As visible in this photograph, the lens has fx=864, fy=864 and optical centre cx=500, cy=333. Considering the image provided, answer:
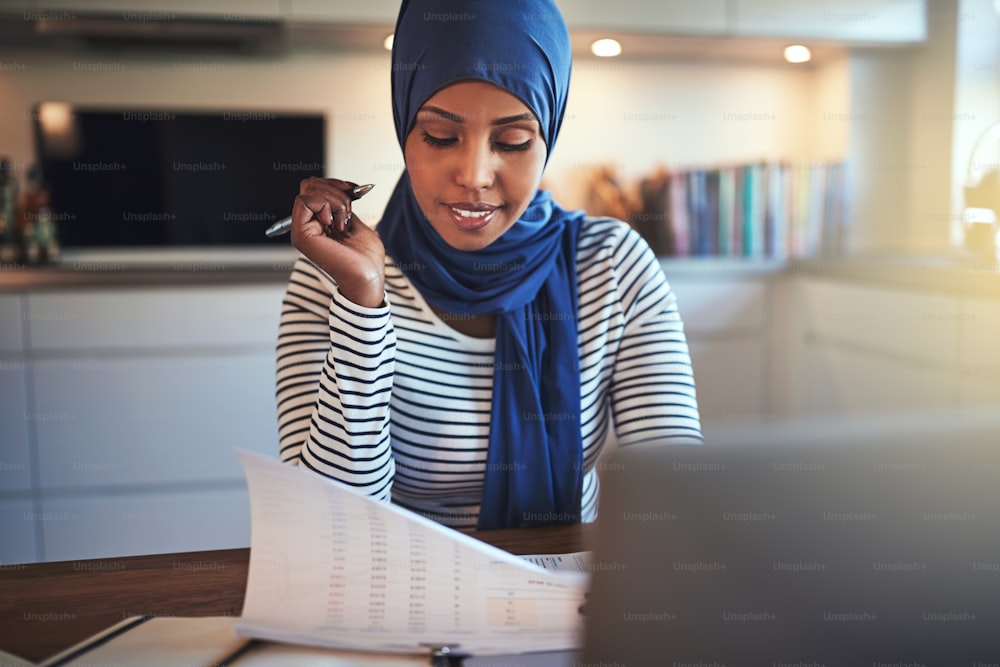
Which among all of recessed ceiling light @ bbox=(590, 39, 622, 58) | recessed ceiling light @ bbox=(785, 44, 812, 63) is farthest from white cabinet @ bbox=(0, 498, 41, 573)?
recessed ceiling light @ bbox=(785, 44, 812, 63)

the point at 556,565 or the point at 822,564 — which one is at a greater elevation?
the point at 822,564

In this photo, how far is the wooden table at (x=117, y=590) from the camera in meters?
0.66

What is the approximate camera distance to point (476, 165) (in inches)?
40.6

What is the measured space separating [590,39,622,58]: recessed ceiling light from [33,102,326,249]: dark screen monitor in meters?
0.97

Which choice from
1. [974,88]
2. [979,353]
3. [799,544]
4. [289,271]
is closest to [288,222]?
[799,544]

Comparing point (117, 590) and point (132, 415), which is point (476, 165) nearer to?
point (117, 590)

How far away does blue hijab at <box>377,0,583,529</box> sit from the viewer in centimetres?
105

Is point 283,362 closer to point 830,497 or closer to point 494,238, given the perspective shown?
point 494,238

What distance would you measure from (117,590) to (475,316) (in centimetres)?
60

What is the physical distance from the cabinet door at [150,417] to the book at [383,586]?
1.89m

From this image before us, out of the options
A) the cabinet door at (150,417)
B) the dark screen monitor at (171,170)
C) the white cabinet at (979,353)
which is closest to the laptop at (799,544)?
the white cabinet at (979,353)

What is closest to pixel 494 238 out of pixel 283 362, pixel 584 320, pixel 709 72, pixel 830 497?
pixel 584 320

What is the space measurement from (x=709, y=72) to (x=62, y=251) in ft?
7.80

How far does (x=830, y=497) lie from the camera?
0.40m
